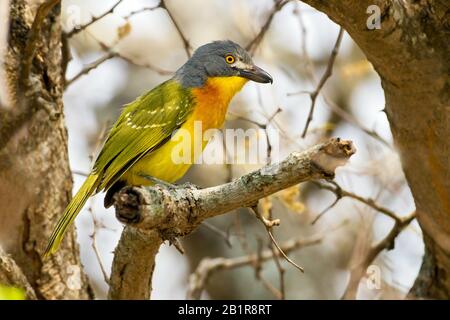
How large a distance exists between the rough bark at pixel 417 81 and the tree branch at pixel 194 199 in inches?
41.9

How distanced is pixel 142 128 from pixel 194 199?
1633 mm

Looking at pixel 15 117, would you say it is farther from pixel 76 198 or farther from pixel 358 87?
pixel 358 87

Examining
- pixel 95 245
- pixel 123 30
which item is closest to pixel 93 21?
pixel 123 30

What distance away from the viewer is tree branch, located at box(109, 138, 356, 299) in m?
3.55

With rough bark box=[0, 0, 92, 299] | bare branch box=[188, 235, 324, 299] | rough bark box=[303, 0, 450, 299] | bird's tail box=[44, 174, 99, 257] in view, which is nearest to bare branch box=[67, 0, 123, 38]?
rough bark box=[0, 0, 92, 299]

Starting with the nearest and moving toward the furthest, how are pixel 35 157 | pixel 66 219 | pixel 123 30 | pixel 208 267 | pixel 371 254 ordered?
1. pixel 66 219
2. pixel 35 157
3. pixel 371 254
4. pixel 123 30
5. pixel 208 267

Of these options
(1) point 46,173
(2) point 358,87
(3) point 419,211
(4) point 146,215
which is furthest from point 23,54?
(2) point 358,87

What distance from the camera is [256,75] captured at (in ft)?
19.7

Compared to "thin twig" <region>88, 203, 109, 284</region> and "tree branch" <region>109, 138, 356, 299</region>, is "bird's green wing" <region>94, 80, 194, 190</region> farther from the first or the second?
"tree branch" <region>109, 138, 356, 299</region>

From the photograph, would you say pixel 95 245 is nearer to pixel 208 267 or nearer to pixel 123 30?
pixel 208 267

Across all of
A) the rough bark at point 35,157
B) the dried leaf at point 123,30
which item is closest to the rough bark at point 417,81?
the rough bark at point 35,157

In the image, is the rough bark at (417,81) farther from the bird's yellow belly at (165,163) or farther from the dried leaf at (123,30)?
the dried leaf at (123,30)

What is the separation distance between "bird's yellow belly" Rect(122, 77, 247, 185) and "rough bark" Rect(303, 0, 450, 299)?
4.82 ft
